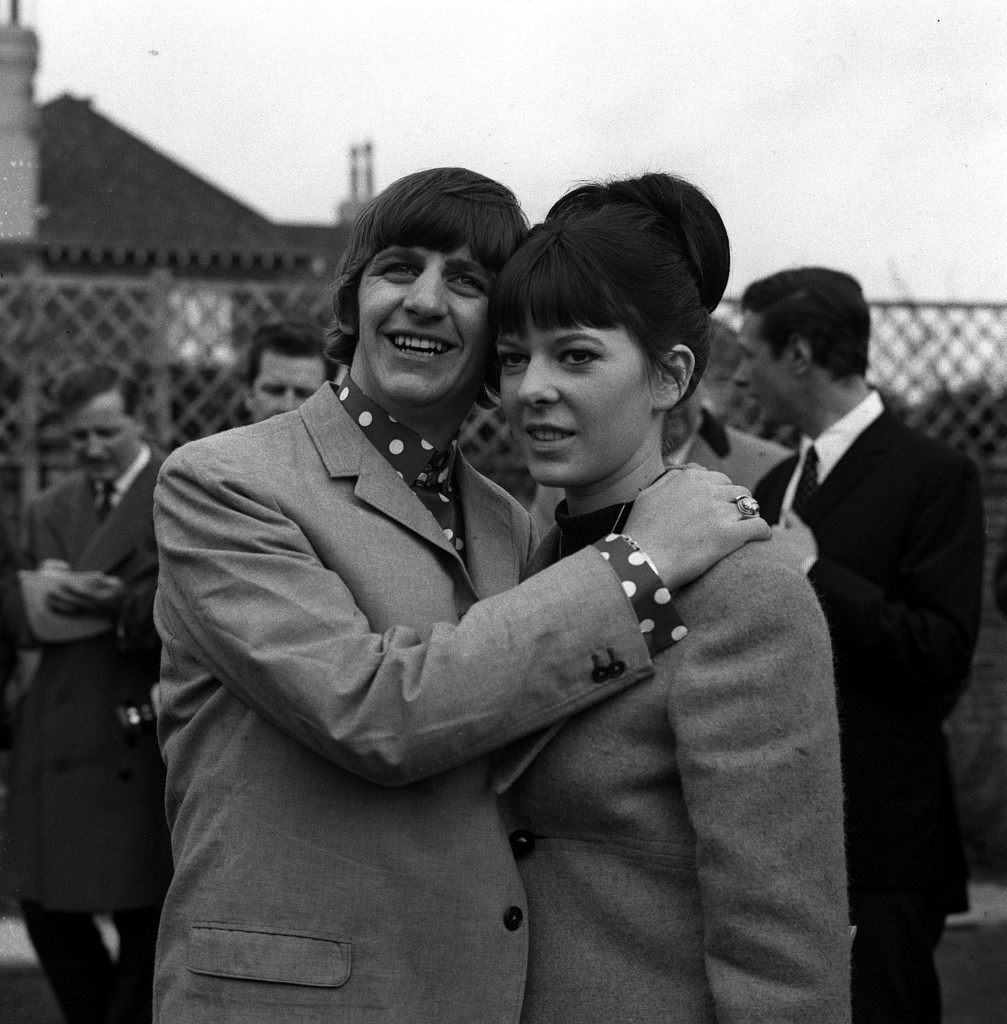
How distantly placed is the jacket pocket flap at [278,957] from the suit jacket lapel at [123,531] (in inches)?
86.7

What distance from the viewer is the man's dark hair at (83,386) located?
4047mm

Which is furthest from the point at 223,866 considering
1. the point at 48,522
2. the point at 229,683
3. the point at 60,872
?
the point at 48,522

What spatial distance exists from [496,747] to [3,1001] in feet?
9.95

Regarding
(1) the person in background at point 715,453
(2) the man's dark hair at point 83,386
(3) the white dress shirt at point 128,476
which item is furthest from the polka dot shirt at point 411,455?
(2) the man's dark hair at point 83,386

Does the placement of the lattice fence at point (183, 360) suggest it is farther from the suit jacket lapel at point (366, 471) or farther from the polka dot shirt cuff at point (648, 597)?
the polka dot shirt cuff at point (648, 597)

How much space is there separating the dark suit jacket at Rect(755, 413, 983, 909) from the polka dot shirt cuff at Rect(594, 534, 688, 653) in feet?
4.14

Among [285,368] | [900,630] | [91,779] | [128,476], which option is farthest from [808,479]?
[91,779]

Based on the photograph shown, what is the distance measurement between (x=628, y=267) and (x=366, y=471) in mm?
428

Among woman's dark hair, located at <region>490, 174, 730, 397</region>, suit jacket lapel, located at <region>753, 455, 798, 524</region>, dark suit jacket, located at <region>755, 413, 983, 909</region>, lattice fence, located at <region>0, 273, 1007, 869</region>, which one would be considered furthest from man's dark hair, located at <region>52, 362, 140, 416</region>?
woman's dark hair, located at <region>490, 174, 730, 397</region>

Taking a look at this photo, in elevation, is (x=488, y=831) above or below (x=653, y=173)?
below

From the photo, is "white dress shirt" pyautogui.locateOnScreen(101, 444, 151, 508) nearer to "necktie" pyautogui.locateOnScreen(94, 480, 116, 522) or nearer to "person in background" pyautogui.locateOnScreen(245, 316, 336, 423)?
"necktie" pyautogui.locateOnScreen(94, 480, 116, 522)

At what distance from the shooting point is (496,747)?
5.48 ft

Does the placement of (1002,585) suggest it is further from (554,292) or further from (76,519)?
(554,292)

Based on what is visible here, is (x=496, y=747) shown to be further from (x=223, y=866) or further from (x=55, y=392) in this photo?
(x=55, y=392)
